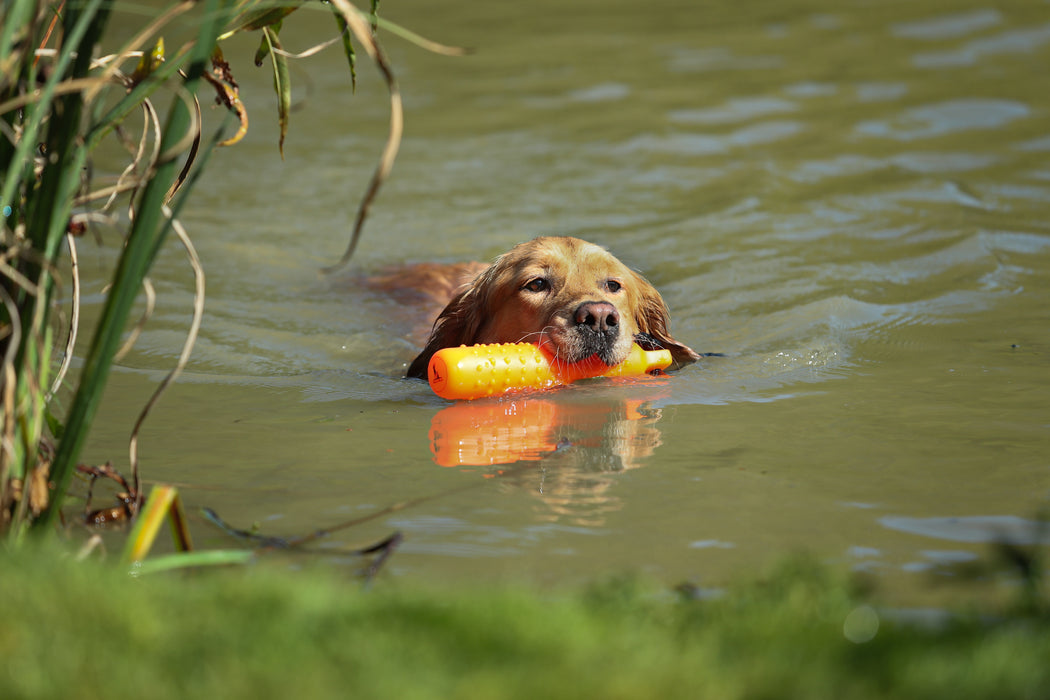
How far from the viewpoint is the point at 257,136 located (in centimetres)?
998

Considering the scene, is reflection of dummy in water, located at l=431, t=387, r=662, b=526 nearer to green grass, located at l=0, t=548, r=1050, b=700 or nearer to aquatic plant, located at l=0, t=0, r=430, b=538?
green grass, located at l=0, t=548, r=1050, b=700

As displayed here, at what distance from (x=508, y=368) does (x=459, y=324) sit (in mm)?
934

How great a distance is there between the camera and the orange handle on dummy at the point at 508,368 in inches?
170

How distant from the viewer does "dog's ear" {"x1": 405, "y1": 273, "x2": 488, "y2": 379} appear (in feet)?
16.5

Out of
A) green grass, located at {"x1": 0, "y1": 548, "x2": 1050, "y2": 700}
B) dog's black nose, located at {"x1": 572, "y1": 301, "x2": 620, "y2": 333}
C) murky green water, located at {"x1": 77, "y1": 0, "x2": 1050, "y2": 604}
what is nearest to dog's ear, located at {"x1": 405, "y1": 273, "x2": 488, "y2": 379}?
murky green water, located at {"x1": 77, "y1": 0, "x2": 1050, "y2": 604}

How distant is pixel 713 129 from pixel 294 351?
547 cm

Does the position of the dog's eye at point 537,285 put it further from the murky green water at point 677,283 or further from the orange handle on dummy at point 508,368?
the murky green water at point 677,283

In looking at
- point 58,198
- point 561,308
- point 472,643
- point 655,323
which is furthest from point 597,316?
point 472,643

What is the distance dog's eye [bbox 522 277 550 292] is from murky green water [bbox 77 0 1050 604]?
1.88ft

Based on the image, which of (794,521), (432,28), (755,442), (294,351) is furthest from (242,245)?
(432,28)

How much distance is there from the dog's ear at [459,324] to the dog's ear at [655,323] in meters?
0.75

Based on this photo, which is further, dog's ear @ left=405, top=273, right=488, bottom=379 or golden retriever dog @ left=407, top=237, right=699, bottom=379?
dog's ear @ left=405, top=273, right=488, bottom=379

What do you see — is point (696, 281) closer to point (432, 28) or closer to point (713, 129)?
point (713, 129)

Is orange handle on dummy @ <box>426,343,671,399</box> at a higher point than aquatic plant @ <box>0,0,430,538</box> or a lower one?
lower
